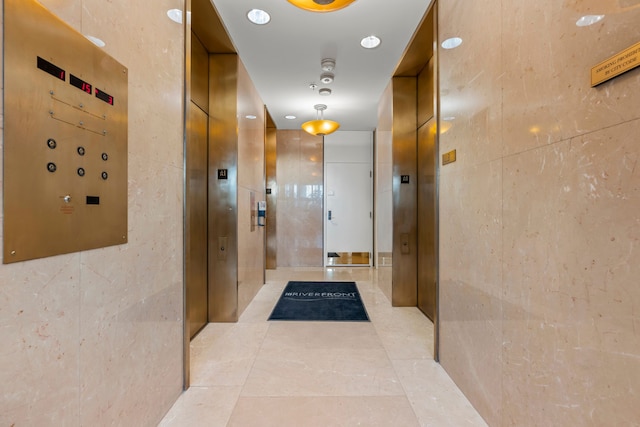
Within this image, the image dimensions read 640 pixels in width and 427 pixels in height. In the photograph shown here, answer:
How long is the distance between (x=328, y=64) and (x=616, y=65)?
270 cm

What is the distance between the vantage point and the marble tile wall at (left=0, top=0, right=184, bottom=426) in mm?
887

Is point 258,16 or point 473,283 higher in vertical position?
point 258,16

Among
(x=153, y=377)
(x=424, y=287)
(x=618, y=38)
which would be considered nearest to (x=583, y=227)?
(x=618, y=38)

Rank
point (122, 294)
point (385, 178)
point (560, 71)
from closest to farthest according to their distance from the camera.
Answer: point (560, 71) < point (122, 294) < point (385, 178)

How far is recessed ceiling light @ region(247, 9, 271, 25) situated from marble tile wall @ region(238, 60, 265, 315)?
0.67m

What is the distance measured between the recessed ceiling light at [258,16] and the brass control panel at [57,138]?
61.8 inches

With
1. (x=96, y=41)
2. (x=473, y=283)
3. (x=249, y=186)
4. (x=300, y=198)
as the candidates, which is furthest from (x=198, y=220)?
(x=300, y=198)

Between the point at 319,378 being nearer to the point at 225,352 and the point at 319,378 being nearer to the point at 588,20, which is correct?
the point at 225,352

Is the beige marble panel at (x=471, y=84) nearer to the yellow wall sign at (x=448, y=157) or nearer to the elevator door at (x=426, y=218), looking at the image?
the yellow wall sign at (x=448, y=157)

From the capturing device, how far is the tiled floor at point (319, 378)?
1691mm

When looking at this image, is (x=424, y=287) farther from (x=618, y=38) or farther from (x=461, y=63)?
(x=618, y=38)

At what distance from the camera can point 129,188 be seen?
4.43 feet

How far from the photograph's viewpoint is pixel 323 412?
1.73 meters

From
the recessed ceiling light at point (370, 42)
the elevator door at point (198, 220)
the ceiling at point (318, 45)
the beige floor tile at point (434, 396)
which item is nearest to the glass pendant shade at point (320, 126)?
the ceiling at point (318, 45)
